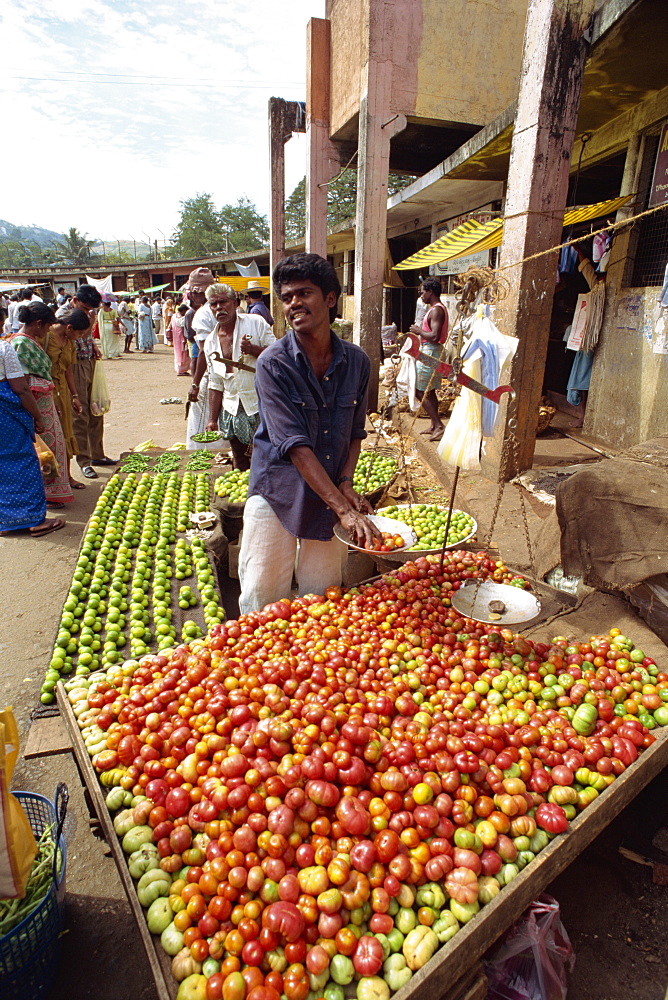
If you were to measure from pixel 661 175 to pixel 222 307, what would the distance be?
490cm

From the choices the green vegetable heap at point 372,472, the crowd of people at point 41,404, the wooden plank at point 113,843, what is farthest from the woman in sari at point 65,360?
the wooden plank at point 113,843

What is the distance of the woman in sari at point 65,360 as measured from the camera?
6357mm

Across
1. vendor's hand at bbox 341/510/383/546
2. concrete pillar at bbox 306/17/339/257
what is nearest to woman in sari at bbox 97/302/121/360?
concrete pillar at bbox 306/17/339/257

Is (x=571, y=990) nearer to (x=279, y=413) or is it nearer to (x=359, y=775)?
(x=359, y=775)

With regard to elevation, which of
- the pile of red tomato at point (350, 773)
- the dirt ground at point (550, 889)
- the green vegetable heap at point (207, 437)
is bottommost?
the dirt ground at point (550, 889)

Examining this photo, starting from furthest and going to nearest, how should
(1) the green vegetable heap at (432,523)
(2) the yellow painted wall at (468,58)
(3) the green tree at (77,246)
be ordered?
1. (3) the green tree at (77,246)
2. (2) the yellow painted wall at (468,58)
3. (1) the green vegetable heap at (432,523)

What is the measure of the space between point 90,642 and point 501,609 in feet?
7.29

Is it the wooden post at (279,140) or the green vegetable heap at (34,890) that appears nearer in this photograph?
the green vegetable heap at (34,890)

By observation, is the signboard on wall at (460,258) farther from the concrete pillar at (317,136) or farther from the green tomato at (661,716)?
the green tomato at (661,716)

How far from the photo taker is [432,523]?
4742 mm

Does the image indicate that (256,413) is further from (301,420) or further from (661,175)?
(661,175)

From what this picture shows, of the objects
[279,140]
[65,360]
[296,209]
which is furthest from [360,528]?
[296,209]

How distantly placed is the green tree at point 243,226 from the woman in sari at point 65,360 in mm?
55881

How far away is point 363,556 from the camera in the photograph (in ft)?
15.4
